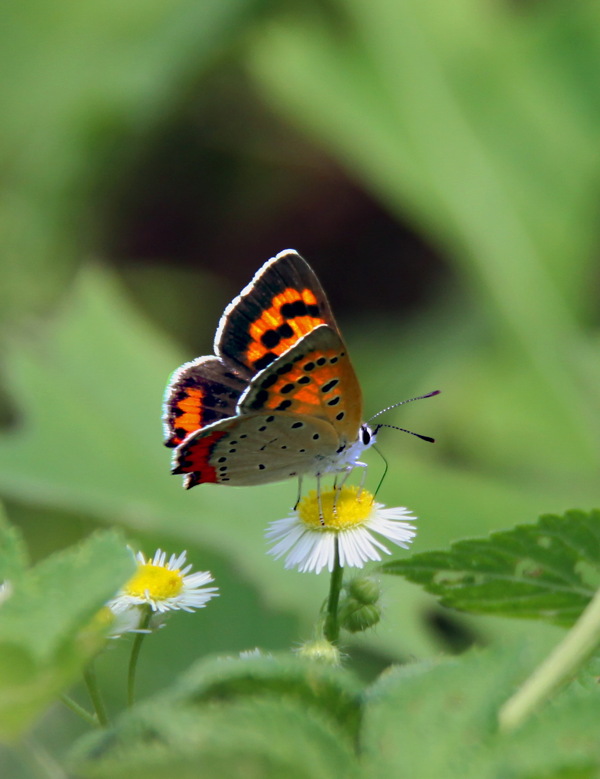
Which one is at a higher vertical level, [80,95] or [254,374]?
[80,95]

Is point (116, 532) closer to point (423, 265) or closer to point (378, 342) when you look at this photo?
point (378, 342)

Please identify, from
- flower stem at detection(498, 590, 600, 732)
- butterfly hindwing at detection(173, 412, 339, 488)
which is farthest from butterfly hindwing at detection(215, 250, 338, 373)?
flower stem at detection(498, 590, 600, 732)

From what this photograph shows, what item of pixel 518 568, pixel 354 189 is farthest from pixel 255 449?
pixel 354 189

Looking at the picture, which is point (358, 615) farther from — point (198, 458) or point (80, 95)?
point (80, 95)

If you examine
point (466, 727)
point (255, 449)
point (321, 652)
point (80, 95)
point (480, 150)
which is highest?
point (80, 95)

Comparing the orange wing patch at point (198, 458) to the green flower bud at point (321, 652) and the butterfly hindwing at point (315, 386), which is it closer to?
the butterfly hindwing at point (315, 386)

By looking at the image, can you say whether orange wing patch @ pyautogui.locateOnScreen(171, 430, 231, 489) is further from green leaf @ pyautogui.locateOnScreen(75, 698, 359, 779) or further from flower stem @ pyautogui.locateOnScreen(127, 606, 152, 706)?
green leaf @ pyautogui.locateOnScreen(75, 698, 359, 779)

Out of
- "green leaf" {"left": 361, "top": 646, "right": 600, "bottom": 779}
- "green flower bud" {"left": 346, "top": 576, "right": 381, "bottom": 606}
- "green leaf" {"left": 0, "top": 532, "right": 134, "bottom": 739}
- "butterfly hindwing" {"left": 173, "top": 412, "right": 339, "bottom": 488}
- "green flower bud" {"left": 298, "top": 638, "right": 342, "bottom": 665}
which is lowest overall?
"butterfly hindwing" {"left": 173, "top": 412, "right": 339, "bottom": 488}

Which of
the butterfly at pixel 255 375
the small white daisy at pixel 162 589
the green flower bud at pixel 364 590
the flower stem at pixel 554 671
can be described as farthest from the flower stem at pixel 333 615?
the butterfly at pixel 255 375
